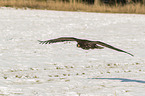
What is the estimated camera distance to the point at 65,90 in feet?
31.7

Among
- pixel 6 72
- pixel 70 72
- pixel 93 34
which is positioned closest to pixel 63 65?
pixel 70 72

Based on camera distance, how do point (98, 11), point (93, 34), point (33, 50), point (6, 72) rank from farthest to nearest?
point (98, 11)
point (93, 34)
point (33, 50)
point (6, 72)

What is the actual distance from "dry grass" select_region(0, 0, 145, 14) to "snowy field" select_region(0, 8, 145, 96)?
1.01 m

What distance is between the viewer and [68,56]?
15.0 metres

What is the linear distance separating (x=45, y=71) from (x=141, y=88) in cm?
357

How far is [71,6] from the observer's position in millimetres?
27359

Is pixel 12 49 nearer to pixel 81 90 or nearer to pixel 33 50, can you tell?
pixel 33 50

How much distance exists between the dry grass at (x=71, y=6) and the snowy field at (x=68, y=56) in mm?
1013

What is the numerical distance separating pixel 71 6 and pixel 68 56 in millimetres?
12942

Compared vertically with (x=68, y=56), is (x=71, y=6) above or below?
above

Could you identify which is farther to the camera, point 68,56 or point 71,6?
point 71,6

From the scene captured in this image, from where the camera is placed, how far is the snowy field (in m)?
10.0

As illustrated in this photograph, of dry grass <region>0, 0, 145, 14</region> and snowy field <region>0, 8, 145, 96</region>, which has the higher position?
dry grass <region>0, 0, 145, 14</region>

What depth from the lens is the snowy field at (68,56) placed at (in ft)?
32.8
